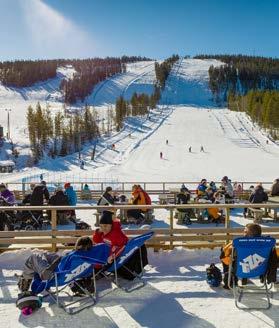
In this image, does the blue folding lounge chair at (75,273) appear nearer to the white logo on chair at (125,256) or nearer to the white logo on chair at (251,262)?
the white logo on chair at (125,256)

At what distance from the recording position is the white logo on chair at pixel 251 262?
19.4ft

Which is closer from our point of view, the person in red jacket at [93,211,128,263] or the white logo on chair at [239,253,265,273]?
the white logo on chair at [239,253,265,273]

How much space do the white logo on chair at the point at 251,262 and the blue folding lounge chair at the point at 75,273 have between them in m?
1.86

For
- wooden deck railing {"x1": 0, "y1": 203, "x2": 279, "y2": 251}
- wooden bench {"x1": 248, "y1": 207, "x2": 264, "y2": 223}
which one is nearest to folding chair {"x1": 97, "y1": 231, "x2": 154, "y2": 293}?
wooden deck railing {"x1": 0, "y1": 203, "x2": 279, "y2": 251}

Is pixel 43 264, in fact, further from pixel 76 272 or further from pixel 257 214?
pixel 257 214

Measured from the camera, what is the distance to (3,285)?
6895mm

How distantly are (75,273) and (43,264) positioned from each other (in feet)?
1.66

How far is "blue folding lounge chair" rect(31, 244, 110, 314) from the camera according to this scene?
5.77 m

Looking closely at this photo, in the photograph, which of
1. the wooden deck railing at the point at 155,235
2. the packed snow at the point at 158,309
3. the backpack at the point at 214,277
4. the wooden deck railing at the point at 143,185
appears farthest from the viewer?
the wooden deck railing at the point at 143,185

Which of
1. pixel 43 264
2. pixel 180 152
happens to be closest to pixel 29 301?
pixel 43 264

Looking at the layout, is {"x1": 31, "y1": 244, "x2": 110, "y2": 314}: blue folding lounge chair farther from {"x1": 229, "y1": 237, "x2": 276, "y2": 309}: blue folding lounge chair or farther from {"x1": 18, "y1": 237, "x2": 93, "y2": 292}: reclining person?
{"x1": 229, "y1": 237, "x2": 276, "y2": 309}: blue folding lounge chair

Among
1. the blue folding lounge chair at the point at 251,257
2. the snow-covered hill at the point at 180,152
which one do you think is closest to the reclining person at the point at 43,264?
the blue folding lounge chair at the point at 251,257

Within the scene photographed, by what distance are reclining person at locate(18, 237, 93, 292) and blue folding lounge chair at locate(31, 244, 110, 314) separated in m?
0.07

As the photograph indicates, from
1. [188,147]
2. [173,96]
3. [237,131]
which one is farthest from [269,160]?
[173,96]
